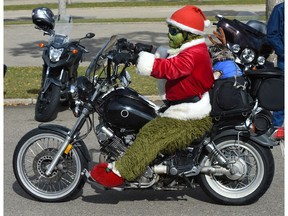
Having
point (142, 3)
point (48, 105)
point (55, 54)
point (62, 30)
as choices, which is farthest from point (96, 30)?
point (48, 105)

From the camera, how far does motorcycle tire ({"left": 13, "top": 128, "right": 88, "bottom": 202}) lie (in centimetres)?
568

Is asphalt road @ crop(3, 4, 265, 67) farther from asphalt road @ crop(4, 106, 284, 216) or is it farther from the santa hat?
asphalt road @ crop(4, 106, 284, 216)

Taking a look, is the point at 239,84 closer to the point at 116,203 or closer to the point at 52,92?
the point at 116,203

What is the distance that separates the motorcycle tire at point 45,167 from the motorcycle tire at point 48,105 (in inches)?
120

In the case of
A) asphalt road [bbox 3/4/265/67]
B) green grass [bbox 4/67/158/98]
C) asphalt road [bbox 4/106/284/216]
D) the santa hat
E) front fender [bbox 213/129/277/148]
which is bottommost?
asphalt road [bbox 3/4/265/67]

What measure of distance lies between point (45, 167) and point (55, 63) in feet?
11.6

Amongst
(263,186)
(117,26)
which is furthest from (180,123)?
(117,26)

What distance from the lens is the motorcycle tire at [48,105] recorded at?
8.88 meters

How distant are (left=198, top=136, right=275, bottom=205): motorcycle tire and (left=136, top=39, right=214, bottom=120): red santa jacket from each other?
40 centimetres

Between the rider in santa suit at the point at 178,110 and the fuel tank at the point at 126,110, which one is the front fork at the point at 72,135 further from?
the rider in santa suit at the point at 178,110

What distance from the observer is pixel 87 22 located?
71.0ft

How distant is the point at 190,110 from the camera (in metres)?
5.38

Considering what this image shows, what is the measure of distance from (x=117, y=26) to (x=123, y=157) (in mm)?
15350

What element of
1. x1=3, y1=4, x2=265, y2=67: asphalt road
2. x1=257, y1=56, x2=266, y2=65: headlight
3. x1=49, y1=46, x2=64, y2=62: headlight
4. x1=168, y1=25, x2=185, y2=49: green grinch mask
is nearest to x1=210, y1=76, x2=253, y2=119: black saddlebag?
x1=168, y1=25, x2=185, y2=49: green grinch mask
